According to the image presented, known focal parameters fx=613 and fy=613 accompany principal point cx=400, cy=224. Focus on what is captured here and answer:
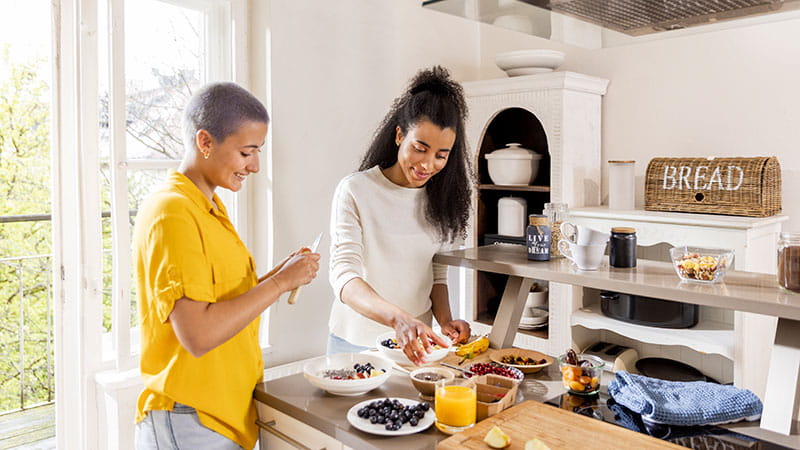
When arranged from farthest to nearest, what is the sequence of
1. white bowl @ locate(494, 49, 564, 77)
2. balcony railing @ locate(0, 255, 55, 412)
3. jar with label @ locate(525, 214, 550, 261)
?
white bowl @ locate(494, 49, 564, 77) → balcony railing @ locate(0, 255, 55, 412) → jar with label @ locate(525, 214, 550, 261)

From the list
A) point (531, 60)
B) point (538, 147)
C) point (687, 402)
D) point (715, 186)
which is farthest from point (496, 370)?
point (538, 147)

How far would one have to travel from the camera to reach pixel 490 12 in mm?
1272

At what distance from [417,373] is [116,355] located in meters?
1.34

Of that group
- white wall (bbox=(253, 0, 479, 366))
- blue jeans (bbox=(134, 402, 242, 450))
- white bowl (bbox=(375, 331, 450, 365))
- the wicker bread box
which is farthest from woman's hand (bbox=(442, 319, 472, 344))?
the wicker bread box

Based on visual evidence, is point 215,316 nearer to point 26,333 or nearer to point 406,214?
point 406,214

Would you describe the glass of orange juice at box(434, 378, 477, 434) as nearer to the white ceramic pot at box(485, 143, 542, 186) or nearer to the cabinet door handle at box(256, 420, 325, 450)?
the cabinet door handle at box(256, 420, 325, 450)

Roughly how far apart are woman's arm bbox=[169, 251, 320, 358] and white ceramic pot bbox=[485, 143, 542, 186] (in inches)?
75.8

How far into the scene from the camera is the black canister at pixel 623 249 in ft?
5.12

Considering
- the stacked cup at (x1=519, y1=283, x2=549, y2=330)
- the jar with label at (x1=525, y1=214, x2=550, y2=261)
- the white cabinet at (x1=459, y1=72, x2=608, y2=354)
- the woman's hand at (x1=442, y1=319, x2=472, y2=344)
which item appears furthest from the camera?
the stacked cup at (x1=519, y1=283, x2=549, y2=330)

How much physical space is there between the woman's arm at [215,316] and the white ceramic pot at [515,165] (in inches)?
75.8

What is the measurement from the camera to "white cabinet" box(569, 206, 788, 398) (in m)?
2.33

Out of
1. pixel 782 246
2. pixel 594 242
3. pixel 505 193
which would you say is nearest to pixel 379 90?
pixel 505 193

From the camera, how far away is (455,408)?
1.24 m

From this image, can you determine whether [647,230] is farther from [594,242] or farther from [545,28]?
[545,28]
